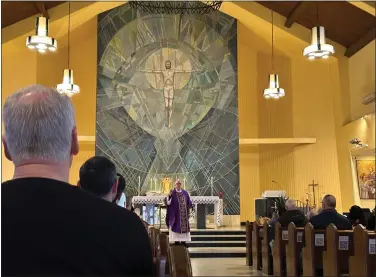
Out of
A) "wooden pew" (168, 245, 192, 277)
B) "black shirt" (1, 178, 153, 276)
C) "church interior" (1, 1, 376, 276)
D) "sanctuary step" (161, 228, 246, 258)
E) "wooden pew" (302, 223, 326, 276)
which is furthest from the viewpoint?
"church interior" (1, 1, 376, 276)

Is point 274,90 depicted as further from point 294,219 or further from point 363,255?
point 363,255

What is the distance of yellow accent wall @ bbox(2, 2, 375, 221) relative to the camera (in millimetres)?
14758

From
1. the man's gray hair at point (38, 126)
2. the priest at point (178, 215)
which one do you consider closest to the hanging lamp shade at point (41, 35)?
the priest at point (178, 215)

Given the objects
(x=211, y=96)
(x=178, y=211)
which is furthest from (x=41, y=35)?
(x=211, y=96)

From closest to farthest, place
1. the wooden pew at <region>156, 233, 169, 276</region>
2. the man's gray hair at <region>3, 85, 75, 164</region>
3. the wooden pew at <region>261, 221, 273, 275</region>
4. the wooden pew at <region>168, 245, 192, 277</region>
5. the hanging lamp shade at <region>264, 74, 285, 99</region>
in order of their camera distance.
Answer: the man's gray hair at <region>3, 85, 75, 164</region>, the wooden pew at <region>168, 245, 192, 277</region>, the wooden pew at <region>156, 233, 169, 276</region>, the wooden pew at <region>261, 221, 273, 275</region>, the hanging lamp shade at <region>264, 74, 285, 99</region>

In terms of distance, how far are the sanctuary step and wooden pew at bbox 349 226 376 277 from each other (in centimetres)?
561

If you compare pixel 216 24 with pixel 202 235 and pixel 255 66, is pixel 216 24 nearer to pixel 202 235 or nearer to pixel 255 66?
pixel 255 66

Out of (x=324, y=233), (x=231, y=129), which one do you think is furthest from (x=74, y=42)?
(x=324, y=233)

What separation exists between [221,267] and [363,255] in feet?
14.3

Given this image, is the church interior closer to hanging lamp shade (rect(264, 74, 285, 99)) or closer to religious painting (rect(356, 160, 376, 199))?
religious painting (rect(356, 160, 376, 199))

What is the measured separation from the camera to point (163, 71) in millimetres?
15586

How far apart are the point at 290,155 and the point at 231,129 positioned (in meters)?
1.89

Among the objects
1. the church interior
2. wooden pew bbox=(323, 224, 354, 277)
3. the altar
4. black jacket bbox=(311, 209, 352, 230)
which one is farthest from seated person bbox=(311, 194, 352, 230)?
the church interior

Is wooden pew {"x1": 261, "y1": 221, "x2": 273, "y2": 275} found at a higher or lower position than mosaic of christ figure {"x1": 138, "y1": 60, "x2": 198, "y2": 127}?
lower
